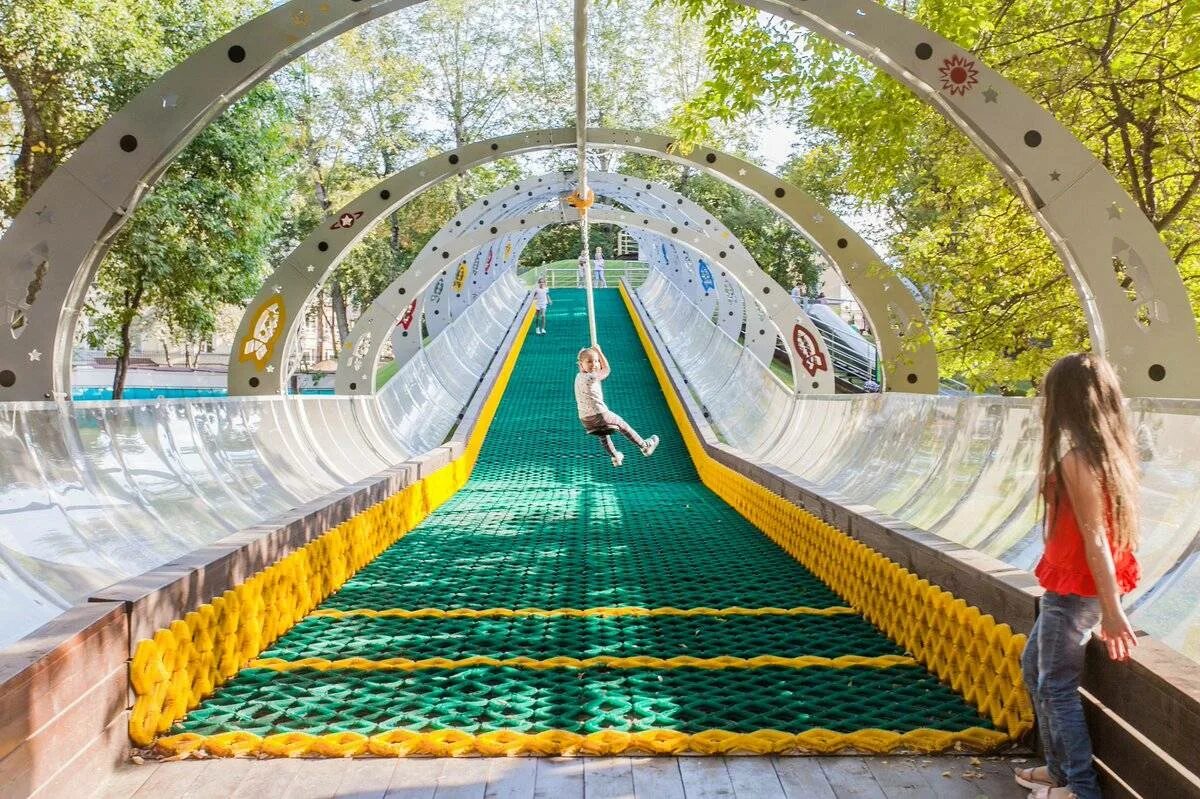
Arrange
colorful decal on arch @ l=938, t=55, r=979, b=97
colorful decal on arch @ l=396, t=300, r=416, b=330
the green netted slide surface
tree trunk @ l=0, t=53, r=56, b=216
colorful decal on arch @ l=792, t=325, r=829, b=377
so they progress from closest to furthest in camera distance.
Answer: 1. the green netted slide surface
2. colorful decal on arch @ l=938, t=55, r=979, b=97
3. colorful decal on arch @ l=792, t=325, r=829, b=377
4. tree trunk @ l=0, t=53, r=56, b=216
5. colorful decal on arch @ l=396, t=300, r=416, b=330

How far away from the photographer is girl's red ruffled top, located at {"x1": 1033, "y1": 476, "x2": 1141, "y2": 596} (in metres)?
3.16

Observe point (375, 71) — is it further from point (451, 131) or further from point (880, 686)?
point (880, 686)

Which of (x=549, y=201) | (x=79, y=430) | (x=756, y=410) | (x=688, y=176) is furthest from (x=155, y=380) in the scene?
(x=79, y=430)

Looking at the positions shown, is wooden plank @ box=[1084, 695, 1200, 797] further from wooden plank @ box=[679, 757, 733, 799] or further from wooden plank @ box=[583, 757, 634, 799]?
wooden plank @ box=[583, 757, 634, 799]

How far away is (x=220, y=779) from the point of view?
11.5 ft

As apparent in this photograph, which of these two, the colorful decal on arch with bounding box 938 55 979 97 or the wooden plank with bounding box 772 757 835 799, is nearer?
the wooden plank with bounding box 772 757 835 799

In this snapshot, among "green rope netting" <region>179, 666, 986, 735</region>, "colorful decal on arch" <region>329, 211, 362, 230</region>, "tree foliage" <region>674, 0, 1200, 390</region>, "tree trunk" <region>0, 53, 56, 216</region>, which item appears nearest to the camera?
"green rope netting" <region>179, 666, 986, 735</region>

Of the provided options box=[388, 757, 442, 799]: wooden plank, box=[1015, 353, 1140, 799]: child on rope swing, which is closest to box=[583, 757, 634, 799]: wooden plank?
box=[388, 757, 442, 799]: wooden plank

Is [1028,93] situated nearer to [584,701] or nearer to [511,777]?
[584,701]

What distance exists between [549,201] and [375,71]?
21564mm

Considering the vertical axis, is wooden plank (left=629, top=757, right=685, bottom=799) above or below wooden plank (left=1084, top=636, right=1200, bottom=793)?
below

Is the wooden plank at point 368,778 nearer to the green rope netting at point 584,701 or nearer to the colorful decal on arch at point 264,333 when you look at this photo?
the green rope netting at point 584,701

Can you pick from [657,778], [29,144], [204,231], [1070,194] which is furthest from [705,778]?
[204,231]

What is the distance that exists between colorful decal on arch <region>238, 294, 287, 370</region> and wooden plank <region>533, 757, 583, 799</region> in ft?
26.9
